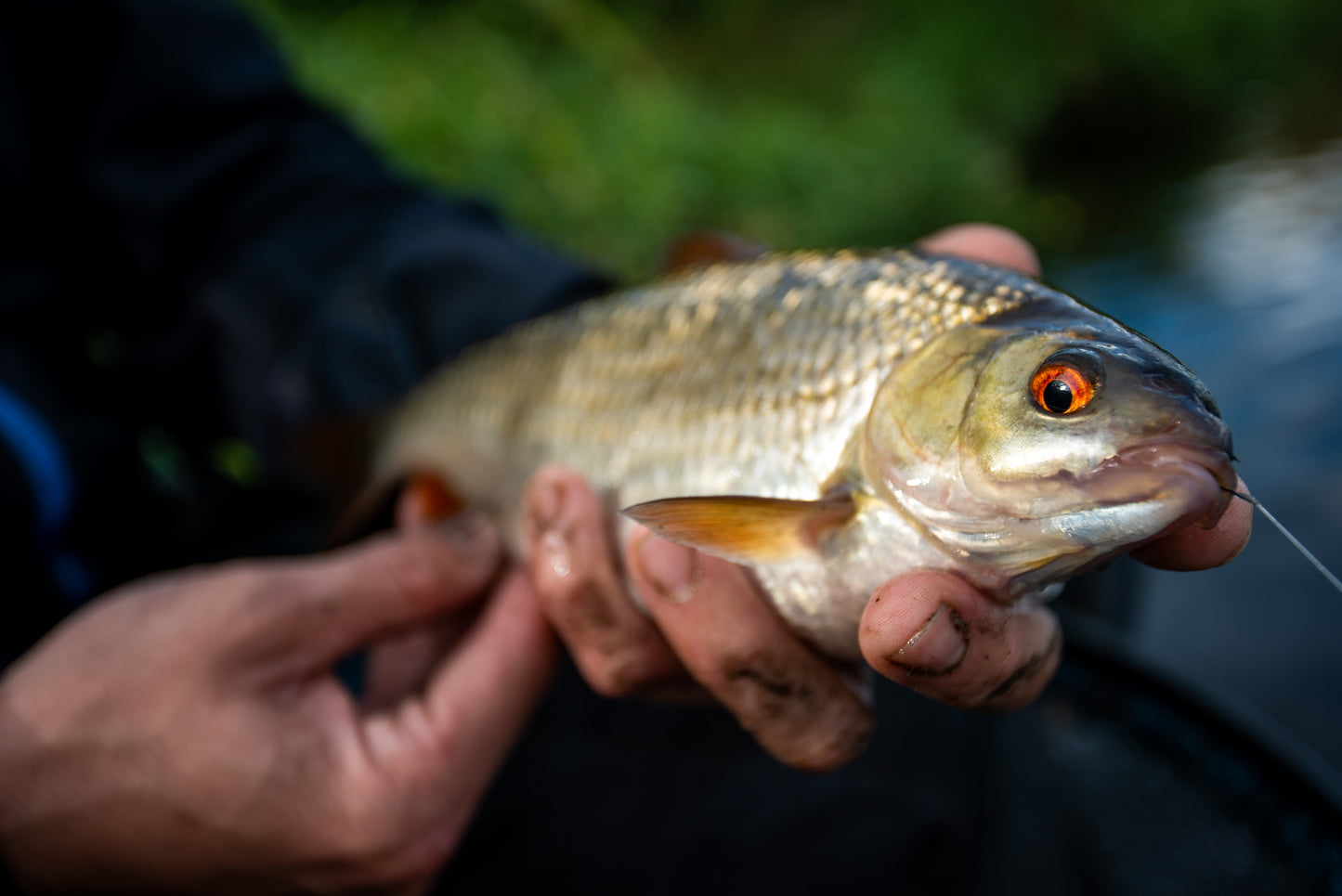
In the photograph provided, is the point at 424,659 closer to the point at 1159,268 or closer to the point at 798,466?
the point at 798,466

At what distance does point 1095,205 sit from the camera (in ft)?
33.6

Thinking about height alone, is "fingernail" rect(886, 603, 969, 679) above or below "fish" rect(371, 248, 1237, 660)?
below

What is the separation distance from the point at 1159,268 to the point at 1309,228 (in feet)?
4.83

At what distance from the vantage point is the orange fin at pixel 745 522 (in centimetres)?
123

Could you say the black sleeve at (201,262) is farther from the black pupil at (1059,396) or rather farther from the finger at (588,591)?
the black pupil at (1059,396)

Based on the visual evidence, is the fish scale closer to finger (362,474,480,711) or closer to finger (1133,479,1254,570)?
finger (362,474,480,711)

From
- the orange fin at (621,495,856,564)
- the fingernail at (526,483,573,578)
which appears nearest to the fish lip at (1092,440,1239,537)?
the orange fin at (621,495,856,564)

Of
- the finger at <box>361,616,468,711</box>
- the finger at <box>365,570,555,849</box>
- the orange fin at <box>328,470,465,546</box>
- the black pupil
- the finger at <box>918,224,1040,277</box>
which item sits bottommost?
the finger at <box>361,616,468,711</box>

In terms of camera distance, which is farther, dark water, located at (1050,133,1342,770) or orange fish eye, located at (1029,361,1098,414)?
dark water, located at (1050,133,1342,770)

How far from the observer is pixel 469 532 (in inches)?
70.6

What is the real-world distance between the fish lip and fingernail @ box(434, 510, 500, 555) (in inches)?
44.7

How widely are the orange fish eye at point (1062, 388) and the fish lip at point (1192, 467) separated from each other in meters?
0.08

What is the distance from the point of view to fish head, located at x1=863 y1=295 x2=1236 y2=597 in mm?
999

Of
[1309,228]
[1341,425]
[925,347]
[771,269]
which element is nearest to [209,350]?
[771,269]
